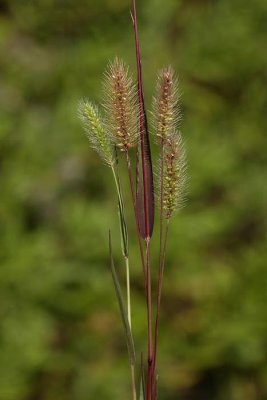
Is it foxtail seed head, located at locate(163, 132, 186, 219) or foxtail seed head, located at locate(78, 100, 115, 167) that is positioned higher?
foxtail seed head, located at locate(78, 100, 115, 167)

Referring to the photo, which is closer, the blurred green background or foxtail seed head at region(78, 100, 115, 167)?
foxtail seed head at region(78, 100, 115, 167)

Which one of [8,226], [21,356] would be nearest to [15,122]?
[8,226]

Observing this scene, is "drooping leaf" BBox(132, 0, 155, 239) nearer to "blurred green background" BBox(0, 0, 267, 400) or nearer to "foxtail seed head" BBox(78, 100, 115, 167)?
"foxtail seed head" BBox(78, 100, 115, 167)

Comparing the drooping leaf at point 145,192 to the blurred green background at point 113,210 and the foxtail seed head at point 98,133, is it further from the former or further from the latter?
the blurred green background at point 113,210

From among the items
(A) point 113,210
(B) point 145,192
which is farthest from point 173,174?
(A) point 113,210

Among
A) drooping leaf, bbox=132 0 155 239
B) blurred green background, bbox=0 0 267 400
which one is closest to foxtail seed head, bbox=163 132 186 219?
drooping leaf, bbox=132 0 155 239

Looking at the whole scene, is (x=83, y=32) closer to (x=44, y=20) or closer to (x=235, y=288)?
(x=44, y=20)

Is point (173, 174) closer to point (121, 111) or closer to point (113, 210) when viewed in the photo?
point (121, 111)
